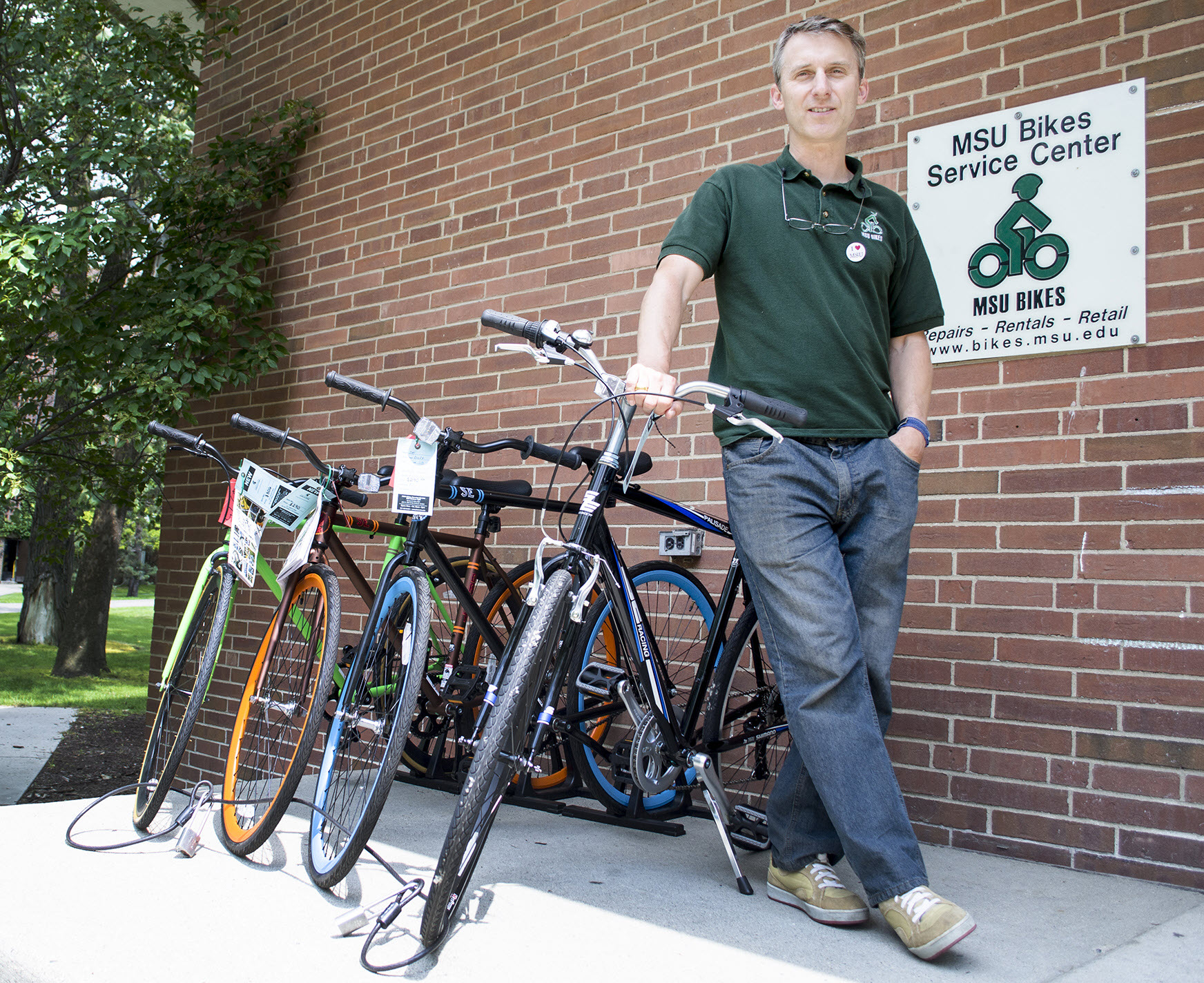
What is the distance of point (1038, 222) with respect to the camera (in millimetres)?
2859

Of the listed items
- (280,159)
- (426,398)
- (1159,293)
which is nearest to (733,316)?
(1159,293)

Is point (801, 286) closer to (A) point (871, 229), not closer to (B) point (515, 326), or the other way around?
(A) point (871, 229)

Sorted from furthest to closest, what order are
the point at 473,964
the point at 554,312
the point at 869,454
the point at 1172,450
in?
the point at 554,312 → the point at 1172,450 → the point at 869,454 → the point at 473,964

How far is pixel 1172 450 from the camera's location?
258 centimetres

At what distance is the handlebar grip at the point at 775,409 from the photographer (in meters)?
1.90

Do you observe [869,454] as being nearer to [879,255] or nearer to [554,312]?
[879,255]

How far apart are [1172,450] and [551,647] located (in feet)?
5.66

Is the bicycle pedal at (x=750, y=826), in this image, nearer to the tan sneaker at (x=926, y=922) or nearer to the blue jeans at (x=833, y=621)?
the blue jeans at (x=833, y=621)

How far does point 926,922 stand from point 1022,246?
75.5 inches

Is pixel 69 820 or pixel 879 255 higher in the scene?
pixel 879 255

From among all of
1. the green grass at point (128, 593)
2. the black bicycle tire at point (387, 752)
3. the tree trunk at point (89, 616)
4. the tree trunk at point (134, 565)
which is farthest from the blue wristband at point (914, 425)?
the tree trunk at point (134, 565)

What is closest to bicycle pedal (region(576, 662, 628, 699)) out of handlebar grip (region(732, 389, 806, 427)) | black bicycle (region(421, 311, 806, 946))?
black bicycle (region(421, 311, 806, 946))

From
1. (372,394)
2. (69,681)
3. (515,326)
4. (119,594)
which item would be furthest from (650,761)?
(119,594)

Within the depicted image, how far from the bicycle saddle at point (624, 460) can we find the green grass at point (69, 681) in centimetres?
1006
